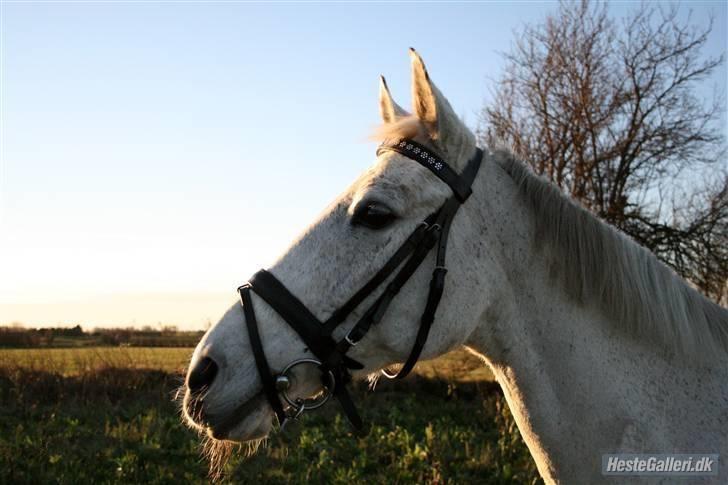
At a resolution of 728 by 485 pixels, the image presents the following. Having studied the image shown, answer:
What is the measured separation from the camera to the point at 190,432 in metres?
11.0

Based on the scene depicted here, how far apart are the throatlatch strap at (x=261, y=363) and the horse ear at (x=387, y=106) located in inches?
49.9

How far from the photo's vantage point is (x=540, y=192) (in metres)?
2.78

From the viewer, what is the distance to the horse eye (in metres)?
2.51

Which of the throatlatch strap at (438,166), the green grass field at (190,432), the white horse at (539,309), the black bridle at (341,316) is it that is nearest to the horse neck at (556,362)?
the white horse at (539,309)

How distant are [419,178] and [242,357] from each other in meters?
1.07

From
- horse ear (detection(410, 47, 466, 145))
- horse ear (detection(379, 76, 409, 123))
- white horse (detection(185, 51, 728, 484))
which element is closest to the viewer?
white horse (detection(185, 51, 728, 484))

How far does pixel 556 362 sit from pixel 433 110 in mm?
1250

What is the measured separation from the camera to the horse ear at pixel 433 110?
2660 mm

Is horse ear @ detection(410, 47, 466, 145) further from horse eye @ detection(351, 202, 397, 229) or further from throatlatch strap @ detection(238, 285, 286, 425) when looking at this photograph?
throatlatch strap @ detection(238, 285, 286, 425)

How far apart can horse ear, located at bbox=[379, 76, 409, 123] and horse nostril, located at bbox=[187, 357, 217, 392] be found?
4.95 feet

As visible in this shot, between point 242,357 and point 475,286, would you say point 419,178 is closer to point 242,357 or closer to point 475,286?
point 475,286

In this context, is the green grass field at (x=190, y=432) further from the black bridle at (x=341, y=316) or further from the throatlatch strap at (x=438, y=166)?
the throatlatch strap at (x=438, y=166)

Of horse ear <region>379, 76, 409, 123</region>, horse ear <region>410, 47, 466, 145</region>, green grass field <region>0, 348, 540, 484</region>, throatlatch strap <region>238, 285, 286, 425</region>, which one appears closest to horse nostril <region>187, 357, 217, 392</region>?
throatlatch strap <region>238, 285, 286, 425</region>

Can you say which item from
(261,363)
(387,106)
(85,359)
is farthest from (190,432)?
(261,363)
